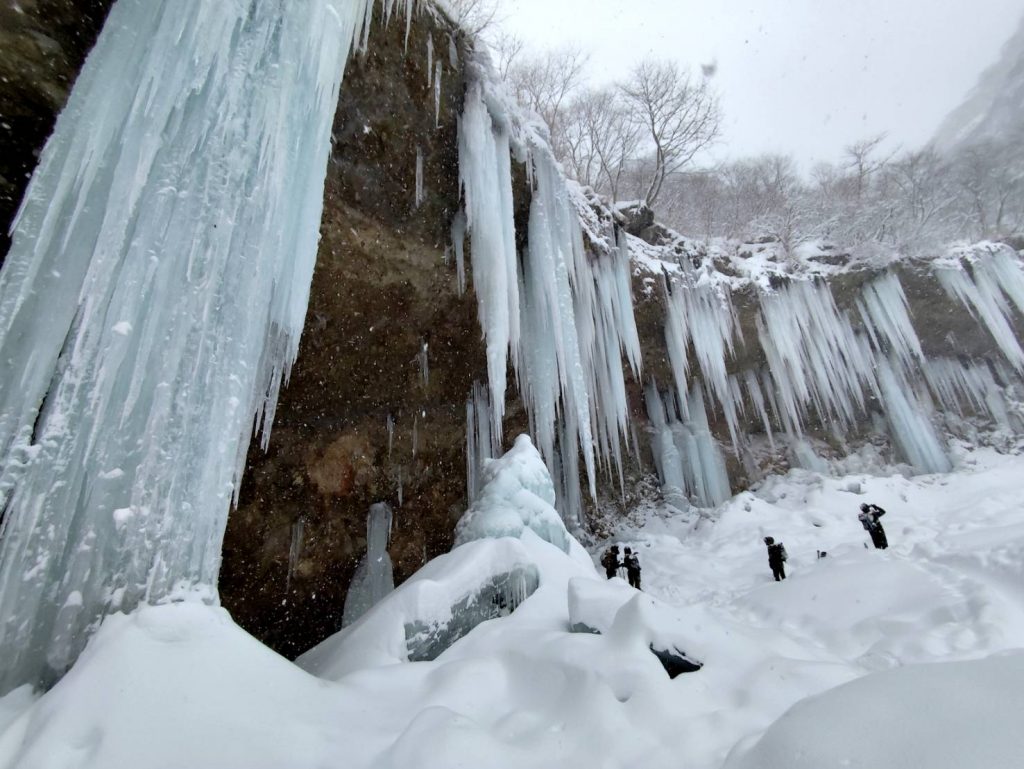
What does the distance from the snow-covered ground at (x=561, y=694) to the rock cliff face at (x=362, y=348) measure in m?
2.65

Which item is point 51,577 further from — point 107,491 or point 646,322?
point 646,322

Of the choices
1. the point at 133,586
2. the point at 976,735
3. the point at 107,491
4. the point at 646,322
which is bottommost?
the point at 976,735

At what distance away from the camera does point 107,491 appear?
2.47 meters

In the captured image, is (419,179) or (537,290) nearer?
(419,179)

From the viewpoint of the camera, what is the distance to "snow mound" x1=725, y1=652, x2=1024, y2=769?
1.10 metres

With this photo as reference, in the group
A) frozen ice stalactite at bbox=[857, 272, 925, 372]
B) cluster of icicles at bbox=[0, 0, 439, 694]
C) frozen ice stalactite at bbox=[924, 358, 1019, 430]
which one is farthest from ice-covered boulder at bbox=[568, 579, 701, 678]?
frozen ice stalactite at bbox=[924, 358, 1019, 430]

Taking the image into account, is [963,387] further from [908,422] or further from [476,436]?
[476,436]

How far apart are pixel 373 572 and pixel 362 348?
3.06 meters

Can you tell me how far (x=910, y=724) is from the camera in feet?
4.17

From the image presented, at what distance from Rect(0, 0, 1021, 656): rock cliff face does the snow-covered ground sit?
8.70ft

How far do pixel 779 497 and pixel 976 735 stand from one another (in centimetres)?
1216

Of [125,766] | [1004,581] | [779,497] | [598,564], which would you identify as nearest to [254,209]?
[125,766]

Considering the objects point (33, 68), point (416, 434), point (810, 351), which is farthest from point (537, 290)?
point (810, 351)

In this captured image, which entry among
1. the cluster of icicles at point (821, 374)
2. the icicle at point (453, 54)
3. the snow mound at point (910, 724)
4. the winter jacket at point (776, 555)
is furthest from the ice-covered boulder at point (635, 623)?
the cluster of icicles at point (821, 374)
